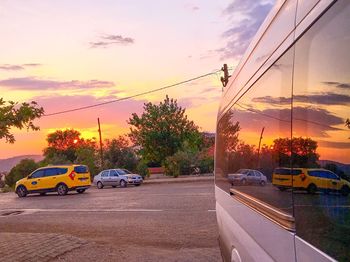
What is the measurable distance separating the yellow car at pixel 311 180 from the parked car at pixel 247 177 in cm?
50

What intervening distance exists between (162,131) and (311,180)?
58903 mm

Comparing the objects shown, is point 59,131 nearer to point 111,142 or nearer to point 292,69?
point 111,142

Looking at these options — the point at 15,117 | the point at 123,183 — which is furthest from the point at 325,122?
the point at 123,183

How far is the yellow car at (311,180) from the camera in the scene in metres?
2.02

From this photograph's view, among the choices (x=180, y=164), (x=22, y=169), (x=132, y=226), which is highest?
(x=180, y=164)

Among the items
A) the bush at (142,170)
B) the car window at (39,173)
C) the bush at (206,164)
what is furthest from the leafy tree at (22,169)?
the car window at (39,173)

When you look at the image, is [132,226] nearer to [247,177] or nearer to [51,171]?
[247,177]

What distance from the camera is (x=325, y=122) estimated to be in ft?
7.06

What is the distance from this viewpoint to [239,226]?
4.19 meters

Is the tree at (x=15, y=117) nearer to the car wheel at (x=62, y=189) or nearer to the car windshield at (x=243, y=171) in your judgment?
the car windshield at (x=243, y=171)

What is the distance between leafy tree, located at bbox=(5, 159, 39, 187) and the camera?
57750 millimetres

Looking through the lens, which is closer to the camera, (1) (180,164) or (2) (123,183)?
(2) (123,183)

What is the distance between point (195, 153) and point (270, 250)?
150ft

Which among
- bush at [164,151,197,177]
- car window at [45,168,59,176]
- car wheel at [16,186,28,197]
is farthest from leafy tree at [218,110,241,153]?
bush at [164,151,197,177]
